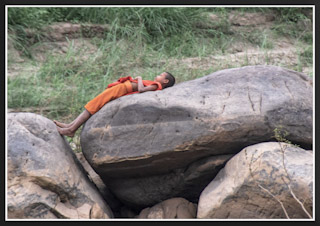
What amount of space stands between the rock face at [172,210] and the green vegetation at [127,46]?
2368 mm

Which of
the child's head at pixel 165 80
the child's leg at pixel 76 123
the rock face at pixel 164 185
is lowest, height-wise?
the rock face at pixel 164 185

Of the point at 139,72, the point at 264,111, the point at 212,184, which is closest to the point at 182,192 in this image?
the point at 212,184

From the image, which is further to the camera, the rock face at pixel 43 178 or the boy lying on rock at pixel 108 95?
the boy lying on rock at pixel 108 95

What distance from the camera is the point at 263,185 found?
14.1 feet

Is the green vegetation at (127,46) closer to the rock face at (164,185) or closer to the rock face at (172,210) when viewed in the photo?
the rock face at (164,185)

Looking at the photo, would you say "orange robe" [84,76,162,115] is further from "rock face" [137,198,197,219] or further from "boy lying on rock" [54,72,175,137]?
"rock face" [137,198,197,219]

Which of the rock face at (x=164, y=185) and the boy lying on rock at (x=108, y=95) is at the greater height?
the boy lying on rock at (x=108, y=95)

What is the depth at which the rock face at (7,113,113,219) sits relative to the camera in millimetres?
4500

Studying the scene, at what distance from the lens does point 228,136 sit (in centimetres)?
457

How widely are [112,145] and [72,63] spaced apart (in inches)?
135

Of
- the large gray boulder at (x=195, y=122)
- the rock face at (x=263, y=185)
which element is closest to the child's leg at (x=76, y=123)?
the large gray boulder at (x=195, y=122)

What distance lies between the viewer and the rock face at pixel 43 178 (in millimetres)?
4500

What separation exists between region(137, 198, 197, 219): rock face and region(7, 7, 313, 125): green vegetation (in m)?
2.37

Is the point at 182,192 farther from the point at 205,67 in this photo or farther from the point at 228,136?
the point at 205,67
